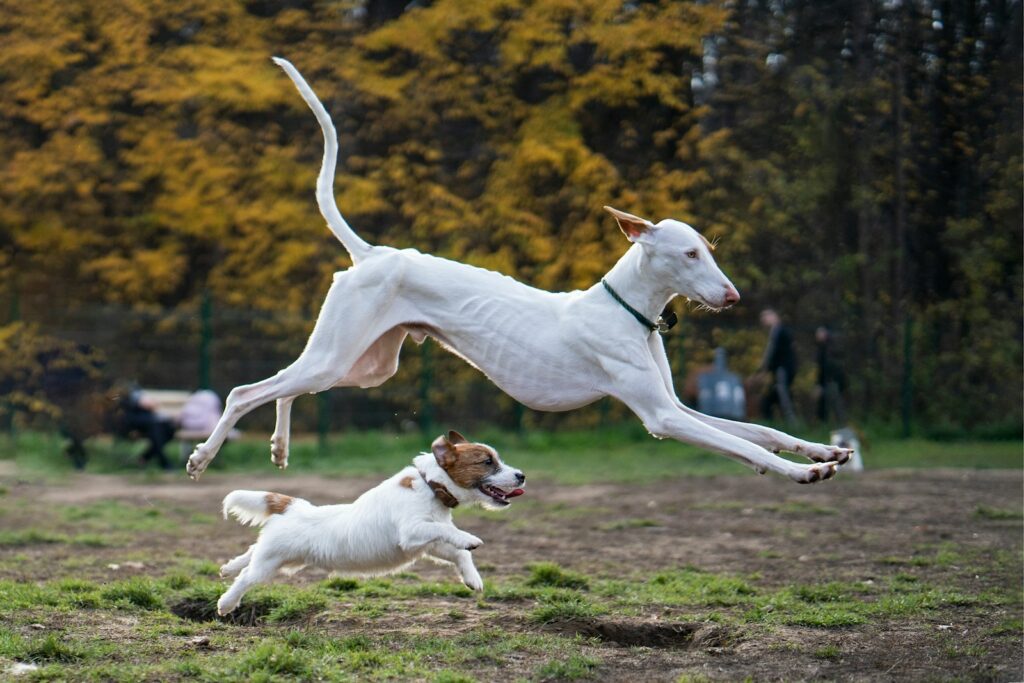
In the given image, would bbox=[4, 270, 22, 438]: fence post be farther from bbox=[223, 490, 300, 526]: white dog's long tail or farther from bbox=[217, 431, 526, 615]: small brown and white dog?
bbox=[217, 431, 526, 615]: small brown and white dog

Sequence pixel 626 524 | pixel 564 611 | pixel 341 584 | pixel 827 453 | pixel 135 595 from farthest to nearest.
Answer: pixel 626 524, pixel 341 584, pixel 135 595, pixel 564 611, pixel 827 453

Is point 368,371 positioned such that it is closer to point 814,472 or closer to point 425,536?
point 425,536

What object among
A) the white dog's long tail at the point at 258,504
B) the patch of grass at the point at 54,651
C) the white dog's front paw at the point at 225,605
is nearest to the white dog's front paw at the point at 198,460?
the white dog's long tail at the point at 258,504

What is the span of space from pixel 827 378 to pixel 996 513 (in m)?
6.54

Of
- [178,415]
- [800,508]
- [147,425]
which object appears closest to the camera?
[800,508]

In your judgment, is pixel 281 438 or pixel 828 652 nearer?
pixel 828 652

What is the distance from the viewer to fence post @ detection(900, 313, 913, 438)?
18438mm

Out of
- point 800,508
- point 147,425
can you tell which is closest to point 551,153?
point 147,425

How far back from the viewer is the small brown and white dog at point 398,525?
5.65 m

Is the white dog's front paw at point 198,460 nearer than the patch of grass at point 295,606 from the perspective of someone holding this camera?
Yes

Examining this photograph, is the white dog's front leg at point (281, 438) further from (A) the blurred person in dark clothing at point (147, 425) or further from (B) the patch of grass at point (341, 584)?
(A) the blurred person in dark clothing at point (147, 425)

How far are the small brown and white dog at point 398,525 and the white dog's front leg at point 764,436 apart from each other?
85 cm

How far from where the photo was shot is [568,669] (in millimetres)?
5059

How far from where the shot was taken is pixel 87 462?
14.3m
